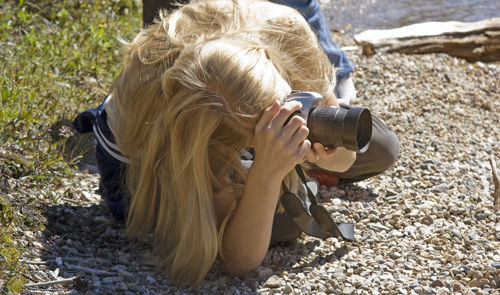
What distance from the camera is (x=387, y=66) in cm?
433

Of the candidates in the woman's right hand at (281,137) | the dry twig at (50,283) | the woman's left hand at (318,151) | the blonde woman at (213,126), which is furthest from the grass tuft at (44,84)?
the woman's left hand at (318,151)

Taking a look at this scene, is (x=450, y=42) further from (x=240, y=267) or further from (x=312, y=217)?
(x=240, y=267)

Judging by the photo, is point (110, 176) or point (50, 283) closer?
point (50, 283)

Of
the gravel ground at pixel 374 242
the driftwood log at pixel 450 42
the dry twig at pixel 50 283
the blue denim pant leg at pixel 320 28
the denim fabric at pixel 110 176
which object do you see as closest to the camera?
the dry twig at pixel 50 283

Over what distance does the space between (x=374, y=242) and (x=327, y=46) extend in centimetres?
146

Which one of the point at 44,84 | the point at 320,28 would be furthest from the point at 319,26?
the point at 44,84

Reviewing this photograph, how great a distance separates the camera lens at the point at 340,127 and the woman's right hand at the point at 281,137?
0.16 feet

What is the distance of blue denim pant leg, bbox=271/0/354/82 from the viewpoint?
3459mm

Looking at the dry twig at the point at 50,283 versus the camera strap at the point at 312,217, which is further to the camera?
the camera strap at the point at 312,217

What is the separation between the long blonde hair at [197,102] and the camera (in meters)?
1.93

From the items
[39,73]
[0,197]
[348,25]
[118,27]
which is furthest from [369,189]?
[348,25]

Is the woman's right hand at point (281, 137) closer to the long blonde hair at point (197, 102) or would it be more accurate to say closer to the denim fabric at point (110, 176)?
the long blonde hair at point (197, 102)

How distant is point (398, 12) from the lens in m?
6.63

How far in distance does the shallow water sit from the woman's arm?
176 inches
